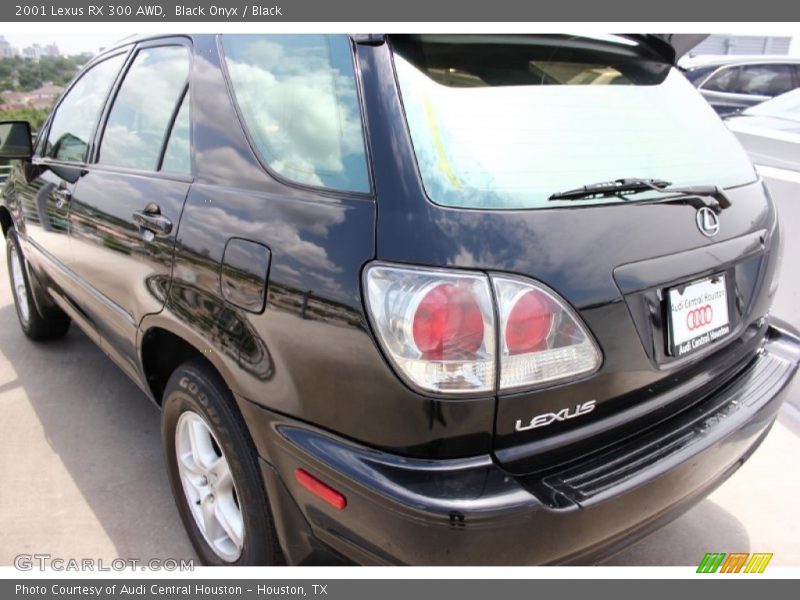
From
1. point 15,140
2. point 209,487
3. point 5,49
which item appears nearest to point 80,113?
point 5,49

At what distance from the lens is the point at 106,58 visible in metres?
2.78

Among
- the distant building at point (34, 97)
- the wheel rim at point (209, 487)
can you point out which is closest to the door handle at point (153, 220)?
the wheel rim at point (209, 487)

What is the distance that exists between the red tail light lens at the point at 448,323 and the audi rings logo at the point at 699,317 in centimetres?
69

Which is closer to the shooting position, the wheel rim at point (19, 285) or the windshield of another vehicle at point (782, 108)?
the wheel rim at point (19, 285)

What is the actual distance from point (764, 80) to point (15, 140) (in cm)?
866

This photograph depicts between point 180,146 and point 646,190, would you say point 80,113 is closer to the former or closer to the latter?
point 180,146

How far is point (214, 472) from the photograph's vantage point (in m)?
1.93

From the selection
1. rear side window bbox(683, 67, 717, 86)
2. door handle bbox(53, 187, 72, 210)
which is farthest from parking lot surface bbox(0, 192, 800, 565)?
rear side window bbox(683, 67, 717, 86)

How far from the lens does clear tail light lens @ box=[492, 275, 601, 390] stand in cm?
131

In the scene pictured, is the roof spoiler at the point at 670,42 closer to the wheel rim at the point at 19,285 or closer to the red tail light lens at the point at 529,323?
the red tail light lens at the point at 529,323

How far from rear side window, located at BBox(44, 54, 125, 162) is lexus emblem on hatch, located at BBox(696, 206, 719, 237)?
7.79ft

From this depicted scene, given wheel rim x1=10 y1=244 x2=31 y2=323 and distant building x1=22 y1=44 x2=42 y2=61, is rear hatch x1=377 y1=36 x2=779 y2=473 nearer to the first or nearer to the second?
distant building x1=22 y1=44 x2=42 y2=61

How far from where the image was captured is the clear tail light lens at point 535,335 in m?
1.31

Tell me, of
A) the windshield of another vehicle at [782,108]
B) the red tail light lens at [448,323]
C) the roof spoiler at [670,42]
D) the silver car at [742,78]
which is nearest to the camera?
the red tail light lens at [448,323]
